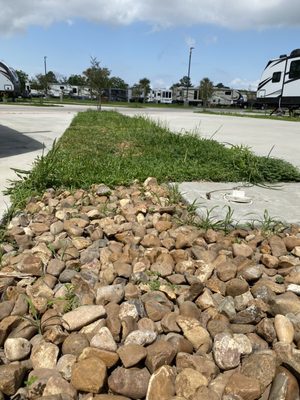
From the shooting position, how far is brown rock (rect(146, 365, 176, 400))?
136cm

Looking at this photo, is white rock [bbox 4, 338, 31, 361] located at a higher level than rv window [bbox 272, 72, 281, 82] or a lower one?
lower

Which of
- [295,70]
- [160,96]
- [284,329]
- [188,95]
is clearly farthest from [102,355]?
[160,96]

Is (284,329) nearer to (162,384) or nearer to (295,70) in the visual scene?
(162,384)

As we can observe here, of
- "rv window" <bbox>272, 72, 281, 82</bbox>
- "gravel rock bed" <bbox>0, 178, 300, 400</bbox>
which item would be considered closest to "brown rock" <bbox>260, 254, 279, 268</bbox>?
"gravel rock bed" <bbox>0, 178, 300, 400</bbox>

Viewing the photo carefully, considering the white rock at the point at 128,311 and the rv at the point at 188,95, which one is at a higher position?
the white rock at the point at 128,311

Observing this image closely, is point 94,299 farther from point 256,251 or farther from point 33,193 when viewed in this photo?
point 33,193

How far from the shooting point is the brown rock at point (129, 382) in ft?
4.55

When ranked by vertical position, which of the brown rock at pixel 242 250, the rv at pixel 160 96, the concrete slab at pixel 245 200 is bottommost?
the rv at pixel 160 96

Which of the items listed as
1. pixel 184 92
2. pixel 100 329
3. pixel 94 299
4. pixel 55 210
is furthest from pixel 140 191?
pixel 184 92

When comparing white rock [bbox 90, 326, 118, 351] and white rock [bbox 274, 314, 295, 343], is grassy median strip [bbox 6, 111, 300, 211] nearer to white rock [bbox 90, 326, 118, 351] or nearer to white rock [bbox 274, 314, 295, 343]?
white rock [bbox 90, 326, 118, 351]

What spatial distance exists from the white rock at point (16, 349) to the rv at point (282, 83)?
1979cm

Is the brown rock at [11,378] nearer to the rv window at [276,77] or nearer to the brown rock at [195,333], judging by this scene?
the brown rock at [195,333]

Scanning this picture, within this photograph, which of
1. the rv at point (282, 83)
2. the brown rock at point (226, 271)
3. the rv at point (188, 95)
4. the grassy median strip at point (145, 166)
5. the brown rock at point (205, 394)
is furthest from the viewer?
the rv at point (188, 95)

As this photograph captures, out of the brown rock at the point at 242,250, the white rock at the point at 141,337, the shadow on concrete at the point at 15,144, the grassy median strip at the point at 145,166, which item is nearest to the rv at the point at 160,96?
the shadow on concrete at the point at 15,144
